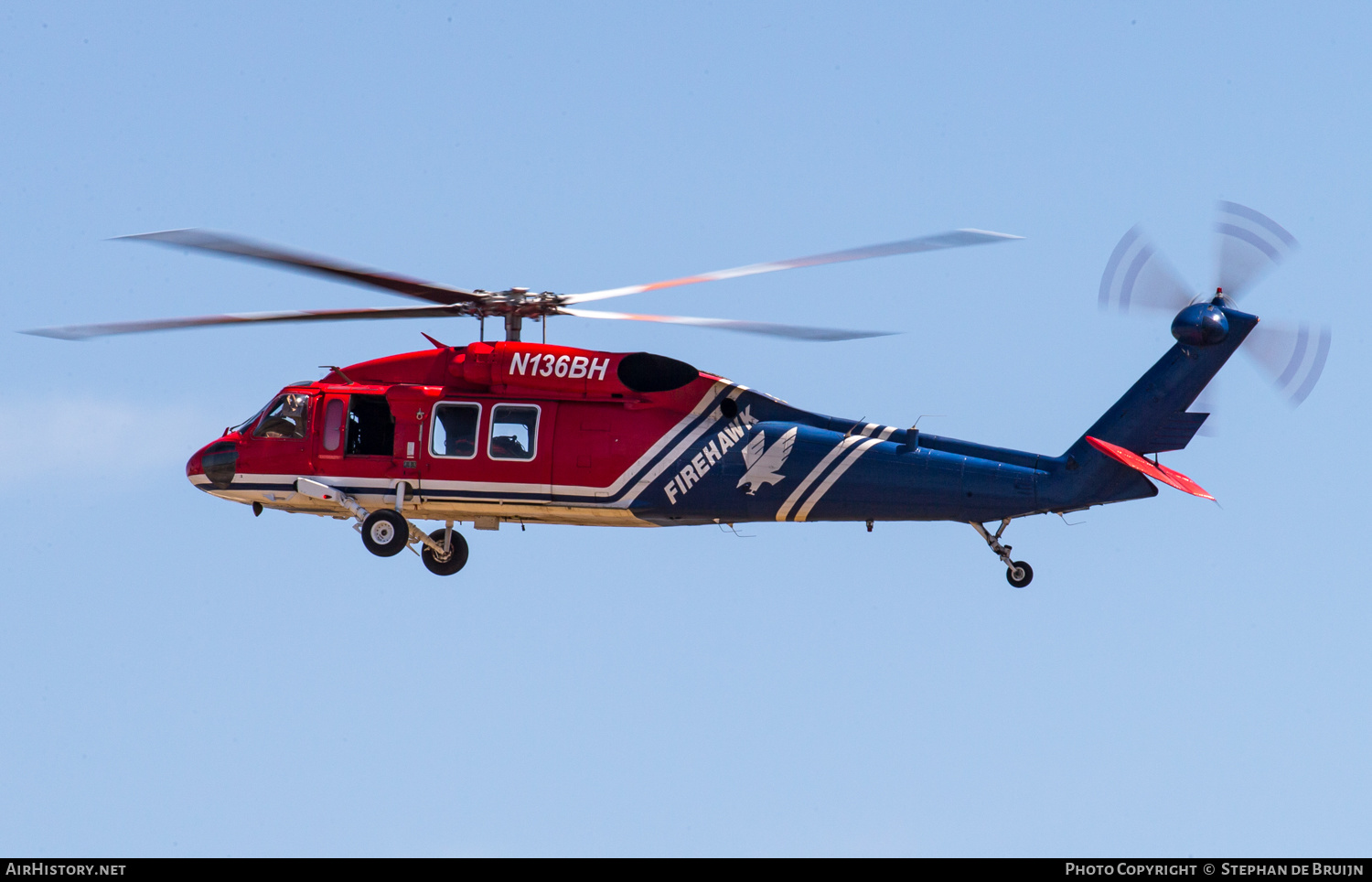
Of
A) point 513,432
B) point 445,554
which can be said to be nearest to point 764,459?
point 513,432

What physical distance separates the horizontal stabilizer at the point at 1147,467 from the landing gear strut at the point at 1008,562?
1841 mm

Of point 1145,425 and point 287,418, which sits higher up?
point 1145,425

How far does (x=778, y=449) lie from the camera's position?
3077 centimetres

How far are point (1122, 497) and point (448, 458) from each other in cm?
1045

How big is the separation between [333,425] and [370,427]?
25.7 inches

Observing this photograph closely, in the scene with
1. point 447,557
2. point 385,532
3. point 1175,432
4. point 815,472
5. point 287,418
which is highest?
point 1175,432

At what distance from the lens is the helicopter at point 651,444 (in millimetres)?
30406

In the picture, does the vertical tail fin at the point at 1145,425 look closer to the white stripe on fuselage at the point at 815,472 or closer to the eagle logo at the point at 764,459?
the white stripe on fuselage at the point at 815,472

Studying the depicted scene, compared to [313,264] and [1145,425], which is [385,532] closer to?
[313,264]

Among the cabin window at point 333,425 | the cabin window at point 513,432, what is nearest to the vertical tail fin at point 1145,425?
the cabin window at point 513,432

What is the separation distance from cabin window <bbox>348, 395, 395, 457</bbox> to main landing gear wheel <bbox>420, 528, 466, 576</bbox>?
2.00 metres

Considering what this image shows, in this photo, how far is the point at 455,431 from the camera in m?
31.3

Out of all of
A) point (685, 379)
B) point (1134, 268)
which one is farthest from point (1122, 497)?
point (685, 379)
